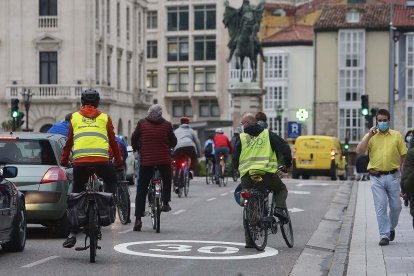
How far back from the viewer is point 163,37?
374ft

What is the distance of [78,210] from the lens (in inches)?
521

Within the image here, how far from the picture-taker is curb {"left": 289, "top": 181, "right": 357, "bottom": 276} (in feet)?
43.0

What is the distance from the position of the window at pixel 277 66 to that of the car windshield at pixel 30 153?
287 ft

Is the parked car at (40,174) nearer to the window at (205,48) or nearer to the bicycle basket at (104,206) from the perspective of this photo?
the bicycle basket at (104,206)

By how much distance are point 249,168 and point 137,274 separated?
3246 mm

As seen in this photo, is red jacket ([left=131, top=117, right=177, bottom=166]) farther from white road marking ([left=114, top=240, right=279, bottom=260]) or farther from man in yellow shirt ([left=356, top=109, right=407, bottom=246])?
man in yellow shirt ([left=356, top=109, right=407, bottom=246])

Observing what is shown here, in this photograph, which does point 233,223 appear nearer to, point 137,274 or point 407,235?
point 407,235

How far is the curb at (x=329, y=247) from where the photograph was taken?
13.1 metres

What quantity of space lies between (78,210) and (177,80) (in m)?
101

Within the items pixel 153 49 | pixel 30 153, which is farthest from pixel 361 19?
pixel 30 153

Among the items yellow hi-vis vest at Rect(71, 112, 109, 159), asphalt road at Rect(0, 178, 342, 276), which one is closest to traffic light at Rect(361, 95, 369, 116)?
asphalt road at Rect(0, 178, 342, 276)

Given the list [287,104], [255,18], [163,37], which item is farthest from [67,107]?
[163,37]

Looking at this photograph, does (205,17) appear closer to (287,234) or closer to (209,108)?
(209,108)

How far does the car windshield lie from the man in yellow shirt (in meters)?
4.14
